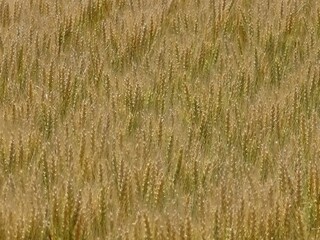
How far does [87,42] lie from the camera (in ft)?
10.4

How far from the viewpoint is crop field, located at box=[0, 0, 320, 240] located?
197 cm

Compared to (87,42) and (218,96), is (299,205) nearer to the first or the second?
(218,96)

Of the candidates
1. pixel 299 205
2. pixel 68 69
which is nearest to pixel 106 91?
pixel 68 69

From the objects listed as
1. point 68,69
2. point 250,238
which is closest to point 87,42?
point 68,69

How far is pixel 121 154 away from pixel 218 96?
0.50 m

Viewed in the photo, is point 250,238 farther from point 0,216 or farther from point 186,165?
point 0,216

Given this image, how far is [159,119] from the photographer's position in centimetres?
238

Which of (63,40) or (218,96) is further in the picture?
(63,40)

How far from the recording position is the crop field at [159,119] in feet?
6.48

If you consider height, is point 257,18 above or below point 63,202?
above

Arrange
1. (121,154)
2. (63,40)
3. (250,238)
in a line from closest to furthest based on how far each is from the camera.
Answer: (250,238), (121,154), (63,40)

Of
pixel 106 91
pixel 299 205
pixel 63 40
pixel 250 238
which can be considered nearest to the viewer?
pixel 250 238

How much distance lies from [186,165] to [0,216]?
1.90ft

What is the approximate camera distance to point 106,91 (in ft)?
8.91
